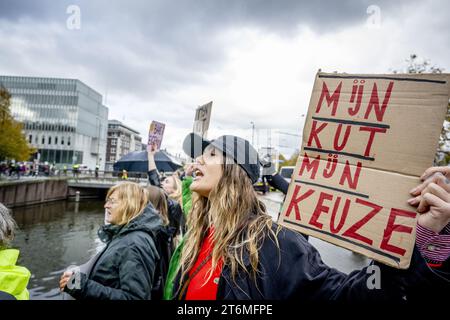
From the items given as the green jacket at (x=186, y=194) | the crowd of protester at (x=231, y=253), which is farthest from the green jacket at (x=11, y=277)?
the green jacket at (x=186, y=194)

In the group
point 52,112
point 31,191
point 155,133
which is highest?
point 52,112

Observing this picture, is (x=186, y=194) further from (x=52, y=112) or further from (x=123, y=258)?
(x=52, y=112)

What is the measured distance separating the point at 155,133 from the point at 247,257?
12.1ft

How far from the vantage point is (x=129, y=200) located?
2.91 m

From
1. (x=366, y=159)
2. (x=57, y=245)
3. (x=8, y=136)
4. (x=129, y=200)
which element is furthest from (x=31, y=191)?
(x=366, y=159)

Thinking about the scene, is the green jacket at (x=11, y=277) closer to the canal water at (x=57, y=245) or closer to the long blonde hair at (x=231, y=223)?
the long blonde hair at (x=231, y=223)

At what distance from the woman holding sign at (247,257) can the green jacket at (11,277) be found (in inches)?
38.1

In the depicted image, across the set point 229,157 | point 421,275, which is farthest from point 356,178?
point 229,157

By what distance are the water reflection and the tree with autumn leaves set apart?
427 inches

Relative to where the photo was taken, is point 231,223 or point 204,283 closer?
point 204,283

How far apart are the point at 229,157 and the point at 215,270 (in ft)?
2.48

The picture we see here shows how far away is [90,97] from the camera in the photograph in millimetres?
77875

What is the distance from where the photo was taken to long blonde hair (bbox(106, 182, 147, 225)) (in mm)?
2836

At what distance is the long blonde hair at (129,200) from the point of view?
2.84m
